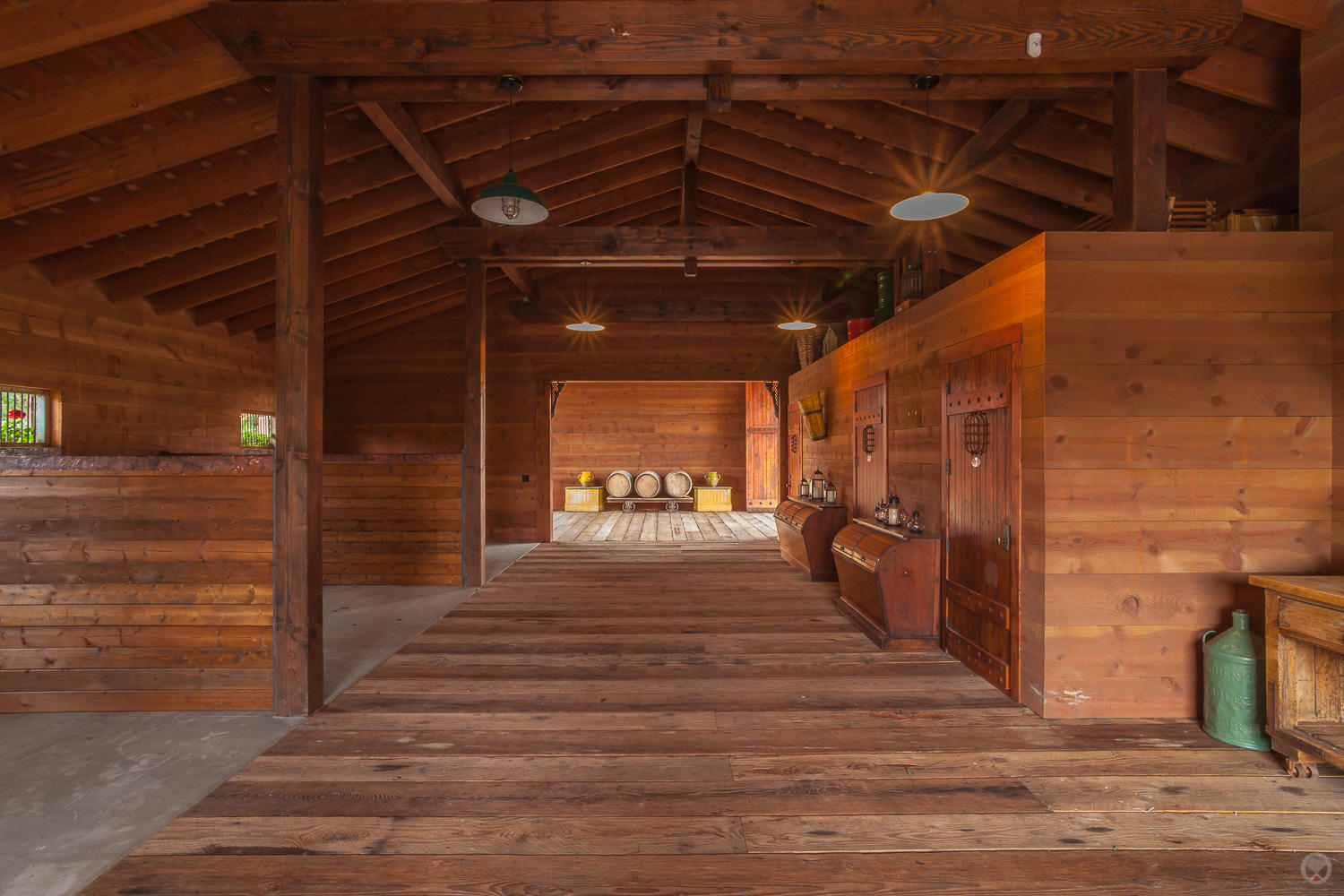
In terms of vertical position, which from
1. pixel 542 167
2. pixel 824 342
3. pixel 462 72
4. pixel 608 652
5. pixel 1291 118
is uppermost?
pixel 542 167

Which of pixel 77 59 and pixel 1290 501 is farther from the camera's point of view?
pixel 77 59

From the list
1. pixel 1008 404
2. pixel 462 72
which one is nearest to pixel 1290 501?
pixel 1008 404

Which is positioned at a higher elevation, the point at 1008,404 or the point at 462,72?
the point at 462,72

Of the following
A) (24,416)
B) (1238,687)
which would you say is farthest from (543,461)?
(1238,687)

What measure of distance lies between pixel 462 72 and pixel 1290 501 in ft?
15.7

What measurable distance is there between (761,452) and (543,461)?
19.0 ft

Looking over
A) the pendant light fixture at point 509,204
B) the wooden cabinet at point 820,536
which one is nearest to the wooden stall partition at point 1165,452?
the pendant light fixture at point 509,204

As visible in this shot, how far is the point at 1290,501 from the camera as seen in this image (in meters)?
2.98

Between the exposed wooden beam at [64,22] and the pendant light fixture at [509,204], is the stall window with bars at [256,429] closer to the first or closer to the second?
the exposed wooden beam at [64,22]

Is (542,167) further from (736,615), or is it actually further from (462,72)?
(736,615)

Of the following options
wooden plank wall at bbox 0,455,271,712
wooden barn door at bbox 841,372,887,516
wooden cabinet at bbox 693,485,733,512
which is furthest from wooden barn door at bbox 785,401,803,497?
wooden plank wall at bbox 0,455,271,712

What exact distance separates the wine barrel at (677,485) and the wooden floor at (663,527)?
0.40 metres

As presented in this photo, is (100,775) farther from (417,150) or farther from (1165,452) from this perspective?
(1165,452)

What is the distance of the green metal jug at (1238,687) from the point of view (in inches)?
108
